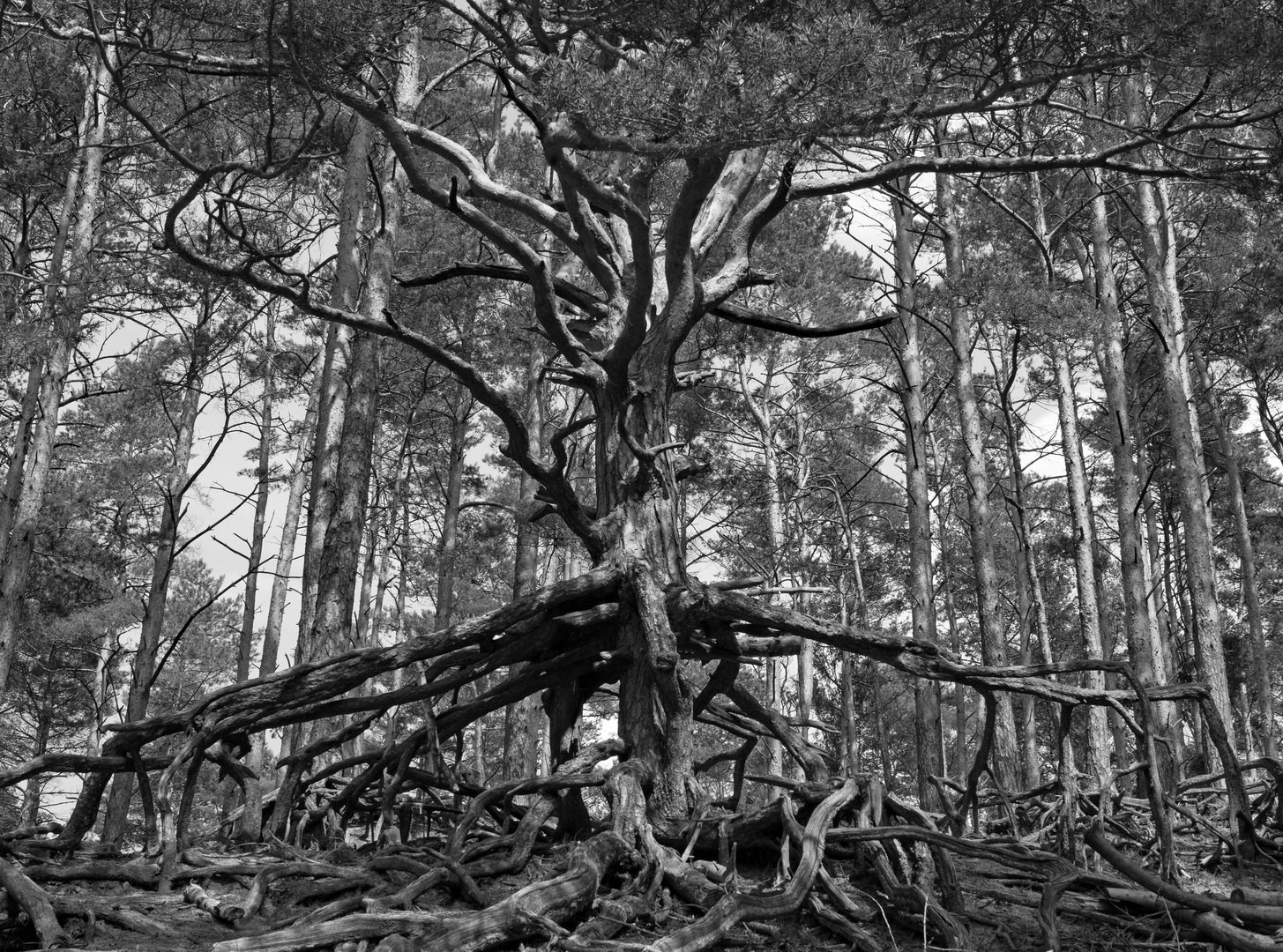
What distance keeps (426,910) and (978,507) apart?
9.78 m

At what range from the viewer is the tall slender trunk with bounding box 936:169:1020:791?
1088 centimetres

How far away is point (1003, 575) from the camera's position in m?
29.0

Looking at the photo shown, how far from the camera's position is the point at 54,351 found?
10.4 m

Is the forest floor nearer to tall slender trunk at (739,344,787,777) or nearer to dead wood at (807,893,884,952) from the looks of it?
dead wood at (807,893,884,952)

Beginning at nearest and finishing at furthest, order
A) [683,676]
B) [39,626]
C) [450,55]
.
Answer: [683,676], [450,55], [39,626]

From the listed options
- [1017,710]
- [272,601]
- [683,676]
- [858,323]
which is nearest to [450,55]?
[272,601]

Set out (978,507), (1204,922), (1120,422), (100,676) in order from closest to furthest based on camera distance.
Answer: (1204,922)
(978,507)
(1120,422)
(100,676)

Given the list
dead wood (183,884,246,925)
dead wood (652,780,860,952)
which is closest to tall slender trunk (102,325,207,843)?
dead wood (183,884,246,925)

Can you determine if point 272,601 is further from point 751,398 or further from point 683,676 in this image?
point 683,676

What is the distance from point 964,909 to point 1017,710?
81.2 ft

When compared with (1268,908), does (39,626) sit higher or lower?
higher

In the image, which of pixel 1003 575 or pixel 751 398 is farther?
pixel 1003 575

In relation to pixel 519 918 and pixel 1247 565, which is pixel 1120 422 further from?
pixel 519 918

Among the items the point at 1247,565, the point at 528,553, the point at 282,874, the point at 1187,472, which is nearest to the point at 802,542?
the point at 528,553
